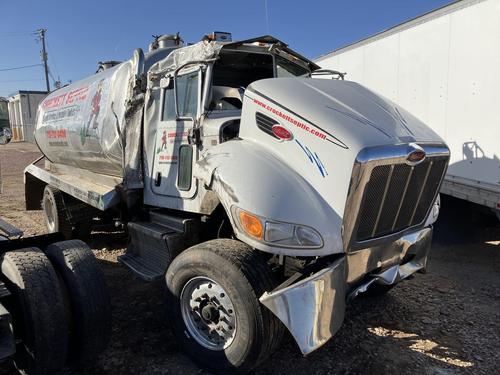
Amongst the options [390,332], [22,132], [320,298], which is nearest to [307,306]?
[320,298]

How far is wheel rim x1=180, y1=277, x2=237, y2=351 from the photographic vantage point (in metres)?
3.32

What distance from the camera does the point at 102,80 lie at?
5.94 m

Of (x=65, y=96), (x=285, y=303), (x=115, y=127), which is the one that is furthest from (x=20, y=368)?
(x=65, y=96)

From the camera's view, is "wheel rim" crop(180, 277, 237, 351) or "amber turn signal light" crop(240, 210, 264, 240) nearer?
"amber turn signal light" crop(240, 210, 264, 240)

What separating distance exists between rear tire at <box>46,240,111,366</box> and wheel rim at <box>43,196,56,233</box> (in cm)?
391

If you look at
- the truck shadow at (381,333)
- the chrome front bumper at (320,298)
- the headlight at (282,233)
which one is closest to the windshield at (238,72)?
the headlight at (282,233)

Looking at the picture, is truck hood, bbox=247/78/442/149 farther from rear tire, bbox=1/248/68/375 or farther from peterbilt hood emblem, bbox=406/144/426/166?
rear tire, bbox=1/248/68/375

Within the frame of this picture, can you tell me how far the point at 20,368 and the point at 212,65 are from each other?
120 inches

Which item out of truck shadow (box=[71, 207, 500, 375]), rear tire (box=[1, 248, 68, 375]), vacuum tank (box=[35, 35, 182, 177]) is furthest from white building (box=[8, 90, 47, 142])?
rear tire (box=[1, 248, 68, 375])

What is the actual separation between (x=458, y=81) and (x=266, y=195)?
3.81m

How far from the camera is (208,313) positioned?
338cm

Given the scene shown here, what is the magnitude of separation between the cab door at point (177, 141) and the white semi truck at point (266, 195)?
17mm

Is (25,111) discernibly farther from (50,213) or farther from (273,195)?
A: (273,195)

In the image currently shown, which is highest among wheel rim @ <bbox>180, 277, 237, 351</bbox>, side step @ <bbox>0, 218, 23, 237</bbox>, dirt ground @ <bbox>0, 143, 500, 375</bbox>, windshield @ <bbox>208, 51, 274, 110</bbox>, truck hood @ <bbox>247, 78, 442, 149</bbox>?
windshield @ <bbox>208, 51, 274, 110</bbox>
